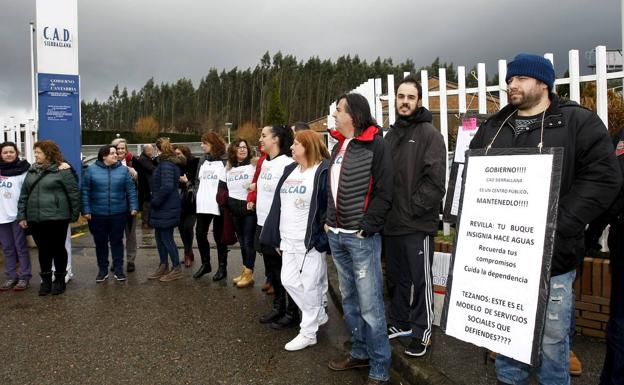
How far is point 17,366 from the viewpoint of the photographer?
148 inches

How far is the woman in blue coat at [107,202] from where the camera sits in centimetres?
608

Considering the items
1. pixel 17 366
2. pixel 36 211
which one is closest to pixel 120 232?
pixel 36 211

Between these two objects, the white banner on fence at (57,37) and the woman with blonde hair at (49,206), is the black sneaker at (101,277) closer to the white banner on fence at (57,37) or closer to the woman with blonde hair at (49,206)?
the woman with blonde hair at (49,206)

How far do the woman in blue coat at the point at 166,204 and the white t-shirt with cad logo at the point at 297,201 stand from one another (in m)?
2.63

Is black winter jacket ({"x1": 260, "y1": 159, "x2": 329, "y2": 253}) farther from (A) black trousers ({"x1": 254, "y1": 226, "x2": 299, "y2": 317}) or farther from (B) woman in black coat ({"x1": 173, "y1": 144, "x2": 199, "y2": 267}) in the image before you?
(B) woman in black coat ({"x1": 173, "y1": 144, "x2": 199, "y2": 267})

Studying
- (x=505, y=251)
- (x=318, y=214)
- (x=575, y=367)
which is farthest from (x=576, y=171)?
(x=318, y=214)

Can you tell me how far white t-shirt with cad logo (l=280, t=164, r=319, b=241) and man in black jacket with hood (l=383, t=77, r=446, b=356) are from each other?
0.73 meters

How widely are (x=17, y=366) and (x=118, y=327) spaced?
0.96 meters

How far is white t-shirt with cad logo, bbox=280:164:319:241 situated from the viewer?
395cm

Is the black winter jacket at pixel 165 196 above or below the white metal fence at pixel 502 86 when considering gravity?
below

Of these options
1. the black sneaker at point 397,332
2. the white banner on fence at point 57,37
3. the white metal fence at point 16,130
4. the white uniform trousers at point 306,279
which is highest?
the white banner on fence at point 57,37

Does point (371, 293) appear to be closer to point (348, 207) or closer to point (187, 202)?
point (348, 207)

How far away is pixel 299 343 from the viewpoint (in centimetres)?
405

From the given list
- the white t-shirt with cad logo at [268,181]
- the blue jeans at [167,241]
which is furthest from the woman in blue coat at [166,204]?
the white t-shirt with cad logo at [268,181]
